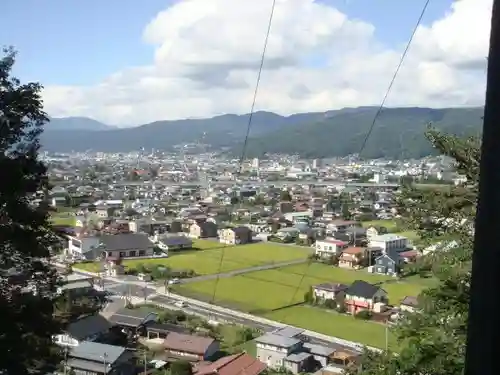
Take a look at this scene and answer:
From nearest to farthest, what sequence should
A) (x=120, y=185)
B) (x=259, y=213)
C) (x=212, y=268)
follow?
Answer: (x=212, y=268) < (x=259, y=213) < (x=120, y=185)

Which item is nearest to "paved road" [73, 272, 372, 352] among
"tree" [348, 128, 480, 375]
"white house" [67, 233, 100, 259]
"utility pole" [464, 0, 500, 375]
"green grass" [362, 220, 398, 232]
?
"white house" [67, 233, 100, 259]

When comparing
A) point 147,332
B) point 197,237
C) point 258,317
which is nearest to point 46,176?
point 147,332

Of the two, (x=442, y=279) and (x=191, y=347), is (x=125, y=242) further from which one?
(x=442, y=279)

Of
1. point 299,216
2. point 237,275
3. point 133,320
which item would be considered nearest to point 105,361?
point 133,320

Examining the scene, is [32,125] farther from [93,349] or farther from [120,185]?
[120,185]

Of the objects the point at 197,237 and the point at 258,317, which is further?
the point at 197,237

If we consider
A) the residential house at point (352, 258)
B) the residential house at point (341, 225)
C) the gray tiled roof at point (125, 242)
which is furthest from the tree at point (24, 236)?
the residential house at point (341, 225)
